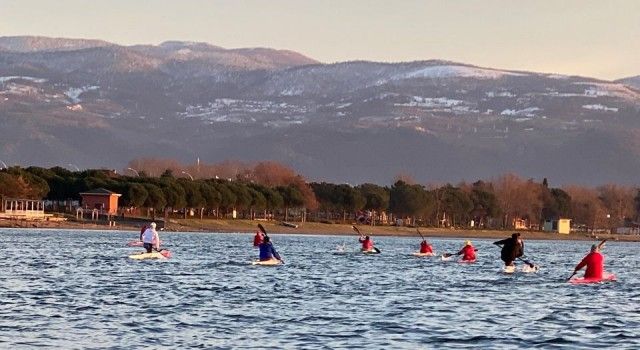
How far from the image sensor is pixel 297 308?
41938 mm

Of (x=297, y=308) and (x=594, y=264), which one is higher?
(x=594, y=264)

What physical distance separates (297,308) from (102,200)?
136974 millimetres

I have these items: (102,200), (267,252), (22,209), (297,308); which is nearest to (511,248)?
(267,252)

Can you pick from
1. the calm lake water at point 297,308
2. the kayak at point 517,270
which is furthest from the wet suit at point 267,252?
the kayak at point 517,270

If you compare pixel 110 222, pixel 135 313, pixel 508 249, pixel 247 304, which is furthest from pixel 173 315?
pixel 110 222

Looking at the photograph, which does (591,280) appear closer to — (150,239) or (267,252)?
(267,252)

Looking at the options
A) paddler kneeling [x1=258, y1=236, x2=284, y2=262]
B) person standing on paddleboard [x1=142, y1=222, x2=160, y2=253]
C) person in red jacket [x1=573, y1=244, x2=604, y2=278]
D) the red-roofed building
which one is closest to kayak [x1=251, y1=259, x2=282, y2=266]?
paddler kneeling [x1=258, y1=236, x2=284, y2=262]

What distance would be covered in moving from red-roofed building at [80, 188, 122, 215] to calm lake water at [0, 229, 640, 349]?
10880cm

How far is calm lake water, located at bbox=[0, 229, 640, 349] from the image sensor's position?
3344cm

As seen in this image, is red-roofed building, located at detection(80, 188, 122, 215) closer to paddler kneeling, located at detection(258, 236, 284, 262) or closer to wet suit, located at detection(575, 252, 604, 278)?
paddler kneeling, located at detection(258, 236, 284, 262)

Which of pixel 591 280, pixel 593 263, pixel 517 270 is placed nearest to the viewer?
pixel 593 263

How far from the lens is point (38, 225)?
493ft

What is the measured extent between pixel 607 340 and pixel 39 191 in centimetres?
14174

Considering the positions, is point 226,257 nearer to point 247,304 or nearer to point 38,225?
point 247,304
